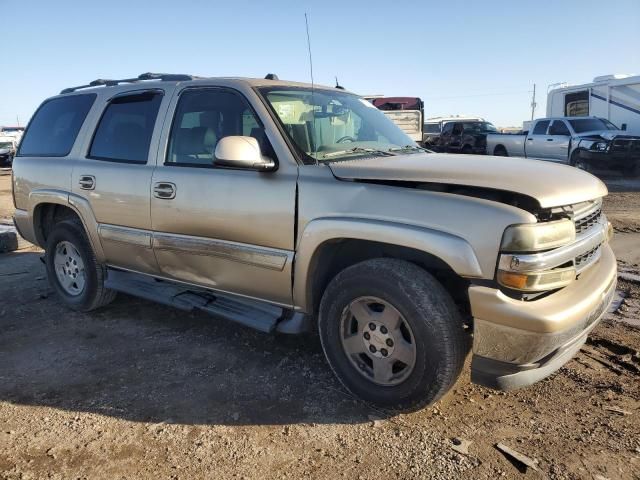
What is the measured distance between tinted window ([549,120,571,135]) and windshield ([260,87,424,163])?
12.6 meters

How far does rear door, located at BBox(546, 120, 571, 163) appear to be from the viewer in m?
14.8

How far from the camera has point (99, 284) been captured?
4.69 meters

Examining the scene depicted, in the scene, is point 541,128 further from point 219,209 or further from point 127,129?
point 219,209

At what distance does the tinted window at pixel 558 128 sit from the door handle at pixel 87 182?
1392 cm

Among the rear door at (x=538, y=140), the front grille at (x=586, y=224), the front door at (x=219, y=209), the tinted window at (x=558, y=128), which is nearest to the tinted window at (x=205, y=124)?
the front door at (x=219, y=209)

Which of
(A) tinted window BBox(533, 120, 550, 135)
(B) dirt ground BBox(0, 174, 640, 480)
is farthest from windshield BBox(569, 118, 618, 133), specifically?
(B) dirt ground BBox(0, 174, 640, 480)

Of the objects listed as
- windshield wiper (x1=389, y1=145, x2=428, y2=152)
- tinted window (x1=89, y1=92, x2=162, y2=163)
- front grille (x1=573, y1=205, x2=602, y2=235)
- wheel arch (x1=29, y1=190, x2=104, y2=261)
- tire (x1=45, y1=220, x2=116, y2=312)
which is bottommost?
tire (x1=45, y1=220, x2=116, y2=312)

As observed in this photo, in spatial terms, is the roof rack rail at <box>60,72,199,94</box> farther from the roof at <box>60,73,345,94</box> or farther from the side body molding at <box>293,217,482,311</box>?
the side body molding at <box>293,217,482,311</box>

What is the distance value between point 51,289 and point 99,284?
→ 1.27 metres

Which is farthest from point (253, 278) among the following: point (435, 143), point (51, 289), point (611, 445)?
point (435, 143)

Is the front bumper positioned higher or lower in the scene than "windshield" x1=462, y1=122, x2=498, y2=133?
lower

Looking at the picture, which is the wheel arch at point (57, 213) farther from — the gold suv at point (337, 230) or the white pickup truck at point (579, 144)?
the white pickup truck at point (579, 144)

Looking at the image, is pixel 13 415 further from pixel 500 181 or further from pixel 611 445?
pixel 611 445

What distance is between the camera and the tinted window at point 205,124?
11.9 feet
